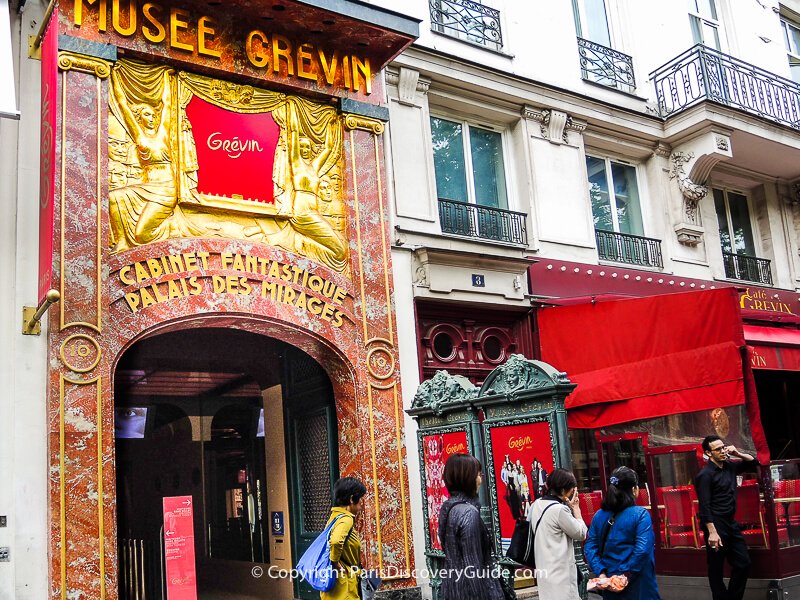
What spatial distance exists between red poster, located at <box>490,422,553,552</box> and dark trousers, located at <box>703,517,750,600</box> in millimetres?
2115

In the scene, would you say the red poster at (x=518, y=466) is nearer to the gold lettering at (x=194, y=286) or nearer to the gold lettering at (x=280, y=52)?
the gold lettering at (x=194, y=286)

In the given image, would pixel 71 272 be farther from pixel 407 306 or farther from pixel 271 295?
pixel 407 306

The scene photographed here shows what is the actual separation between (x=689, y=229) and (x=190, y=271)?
26.9 ft

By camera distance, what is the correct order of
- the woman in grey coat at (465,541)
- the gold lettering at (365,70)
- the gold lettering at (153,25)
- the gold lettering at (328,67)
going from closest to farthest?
the woman in grey coat at (465,541), the gold lettering at (153,25), the gold lettering at (328,67), the gold lettering at (365,70)

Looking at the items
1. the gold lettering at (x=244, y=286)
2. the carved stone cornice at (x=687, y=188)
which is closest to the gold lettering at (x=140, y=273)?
the gold lettering at (x=244, y=286)

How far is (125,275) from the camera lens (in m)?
7.72

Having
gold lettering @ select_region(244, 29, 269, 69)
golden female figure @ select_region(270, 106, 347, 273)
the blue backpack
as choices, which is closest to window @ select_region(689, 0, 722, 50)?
golden female figure @ select_region(270, 106, 347, 273)

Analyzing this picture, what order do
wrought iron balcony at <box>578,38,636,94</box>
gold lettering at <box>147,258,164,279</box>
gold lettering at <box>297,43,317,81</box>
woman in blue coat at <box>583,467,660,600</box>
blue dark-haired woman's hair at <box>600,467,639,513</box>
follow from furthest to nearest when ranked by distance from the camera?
wrought iron balcony at <box>578,38,636,94</box>
gold lettering at <box>297,43,317,81</box>
gold lettering at <box>147,258,164,279</box>
blue dark-haired woman's hair at <box>600,467,639,513</box>
woman in blue coat at <box>583,467,660,600</box>

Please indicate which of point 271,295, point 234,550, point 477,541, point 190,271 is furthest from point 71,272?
point 234,550

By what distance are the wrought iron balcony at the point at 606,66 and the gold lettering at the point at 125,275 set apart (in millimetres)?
7850

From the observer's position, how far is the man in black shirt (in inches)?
307

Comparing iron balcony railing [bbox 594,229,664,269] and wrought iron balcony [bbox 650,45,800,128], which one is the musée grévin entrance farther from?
wrought iron balcony [bbox 650,45,800,128]

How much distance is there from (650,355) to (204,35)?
6.26 m

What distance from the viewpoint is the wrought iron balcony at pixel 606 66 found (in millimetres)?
12711
